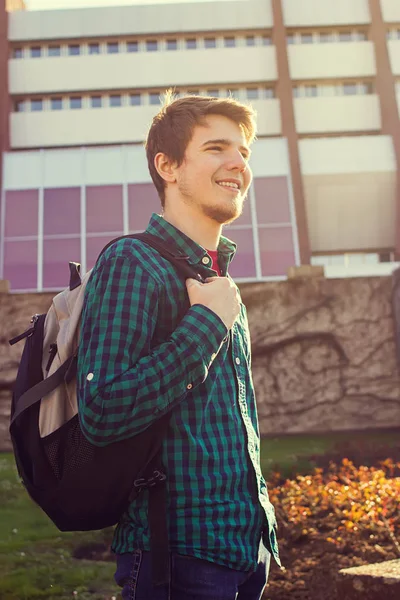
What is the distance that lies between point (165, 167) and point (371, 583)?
7.34ft

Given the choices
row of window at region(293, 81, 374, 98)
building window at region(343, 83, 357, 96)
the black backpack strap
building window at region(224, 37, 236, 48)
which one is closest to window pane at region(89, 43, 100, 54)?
building window at region(224, 37, 236, 48)

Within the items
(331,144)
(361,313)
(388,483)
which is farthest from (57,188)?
(388,483)

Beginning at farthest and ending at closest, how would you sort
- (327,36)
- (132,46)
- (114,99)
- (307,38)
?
(327,36) < (307,38) < (132,46) < (114,99)

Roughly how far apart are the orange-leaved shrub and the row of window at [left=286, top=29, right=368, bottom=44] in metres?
24.1

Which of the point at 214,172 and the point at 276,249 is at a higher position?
the point at 276,249

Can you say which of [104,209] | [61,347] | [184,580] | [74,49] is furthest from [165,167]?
[74,49]

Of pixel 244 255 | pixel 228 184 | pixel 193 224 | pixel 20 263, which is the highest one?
pixel 20 263

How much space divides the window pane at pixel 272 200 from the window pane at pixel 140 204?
126 inches

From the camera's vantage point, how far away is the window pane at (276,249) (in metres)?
18.9

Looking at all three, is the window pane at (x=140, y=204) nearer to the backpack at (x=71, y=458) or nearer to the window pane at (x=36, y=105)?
the window pane at (x=36, y=105)

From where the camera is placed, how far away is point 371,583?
298 centimetres

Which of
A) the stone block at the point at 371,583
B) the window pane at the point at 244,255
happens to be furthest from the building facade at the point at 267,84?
the stone block at the point at 371,583

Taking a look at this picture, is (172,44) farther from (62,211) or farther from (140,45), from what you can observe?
(62,211)

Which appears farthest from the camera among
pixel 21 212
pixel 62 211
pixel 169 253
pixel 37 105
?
pixel 37 105
